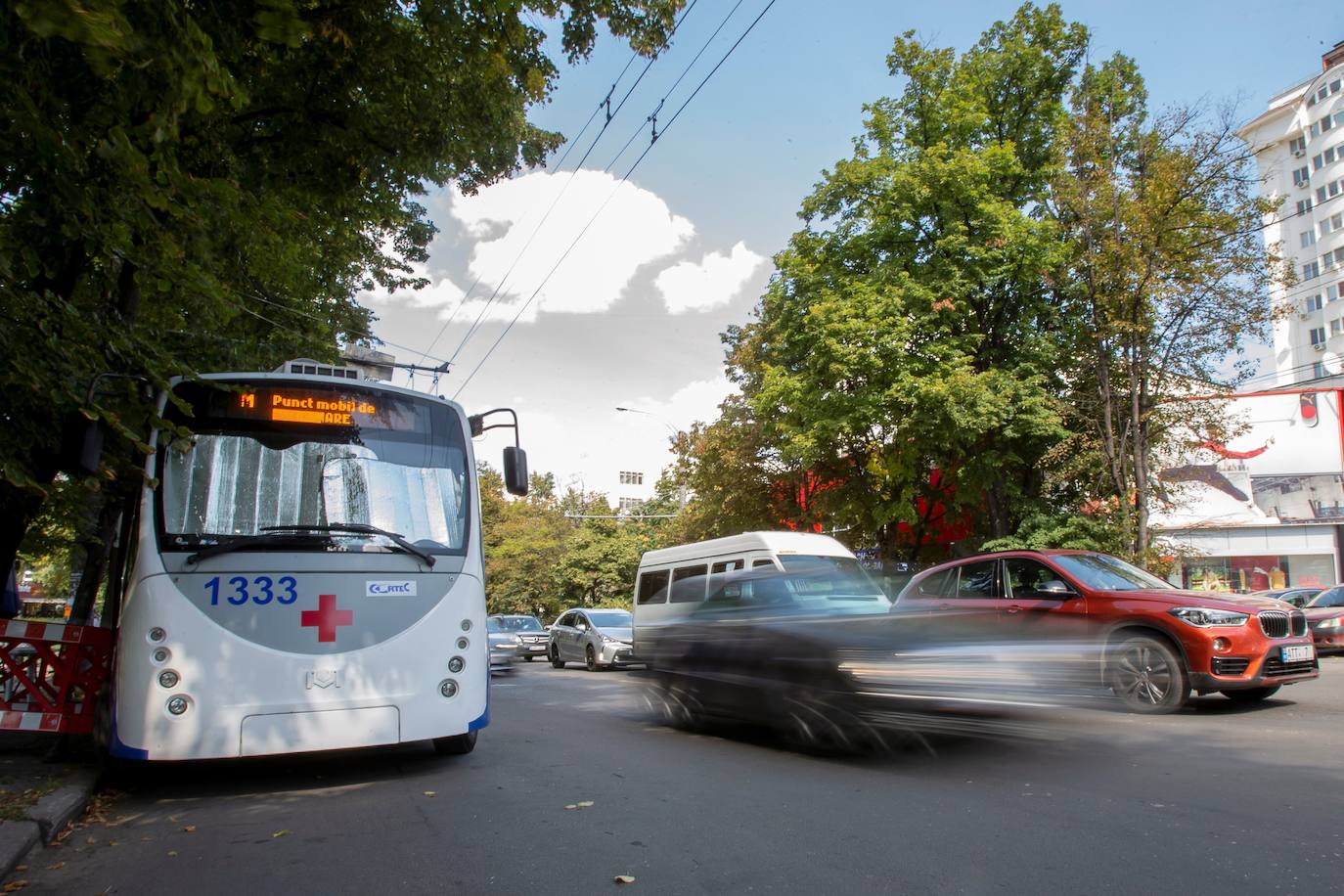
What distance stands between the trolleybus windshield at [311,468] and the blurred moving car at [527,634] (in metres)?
19.7

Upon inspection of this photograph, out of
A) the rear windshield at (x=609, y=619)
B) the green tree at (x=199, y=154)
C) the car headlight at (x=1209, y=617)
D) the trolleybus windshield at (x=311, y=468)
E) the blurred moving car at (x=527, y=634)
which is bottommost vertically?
the blurred moving car at (x=527, y=634)

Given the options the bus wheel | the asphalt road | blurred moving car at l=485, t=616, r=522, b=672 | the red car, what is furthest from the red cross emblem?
blurred moving car at l=485, t=616, r=522, b=672

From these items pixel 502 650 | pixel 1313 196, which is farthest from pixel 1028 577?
pixel 1313 196

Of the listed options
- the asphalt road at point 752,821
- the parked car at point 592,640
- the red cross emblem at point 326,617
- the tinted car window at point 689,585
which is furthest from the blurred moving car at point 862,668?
the parked car at point 592,640

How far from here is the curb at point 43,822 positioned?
4410 mm

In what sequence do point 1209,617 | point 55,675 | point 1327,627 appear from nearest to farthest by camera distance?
point 55,675 → point 1209,617 → point 1327,627

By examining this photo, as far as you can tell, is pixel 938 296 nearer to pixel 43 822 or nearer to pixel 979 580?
pixel 979 580

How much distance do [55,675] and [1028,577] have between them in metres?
9.07

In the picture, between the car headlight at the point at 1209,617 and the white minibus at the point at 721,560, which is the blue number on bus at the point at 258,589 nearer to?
the white minibus at the point at 721,560

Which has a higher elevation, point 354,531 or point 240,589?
point 354,531

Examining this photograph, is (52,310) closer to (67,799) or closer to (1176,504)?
(67,799)

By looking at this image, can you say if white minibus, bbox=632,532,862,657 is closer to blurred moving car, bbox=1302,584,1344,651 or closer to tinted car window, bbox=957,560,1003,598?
tinted car window, bbox=957,560,1003,598

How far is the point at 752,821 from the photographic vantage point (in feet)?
16.2

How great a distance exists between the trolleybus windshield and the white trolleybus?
11mm
